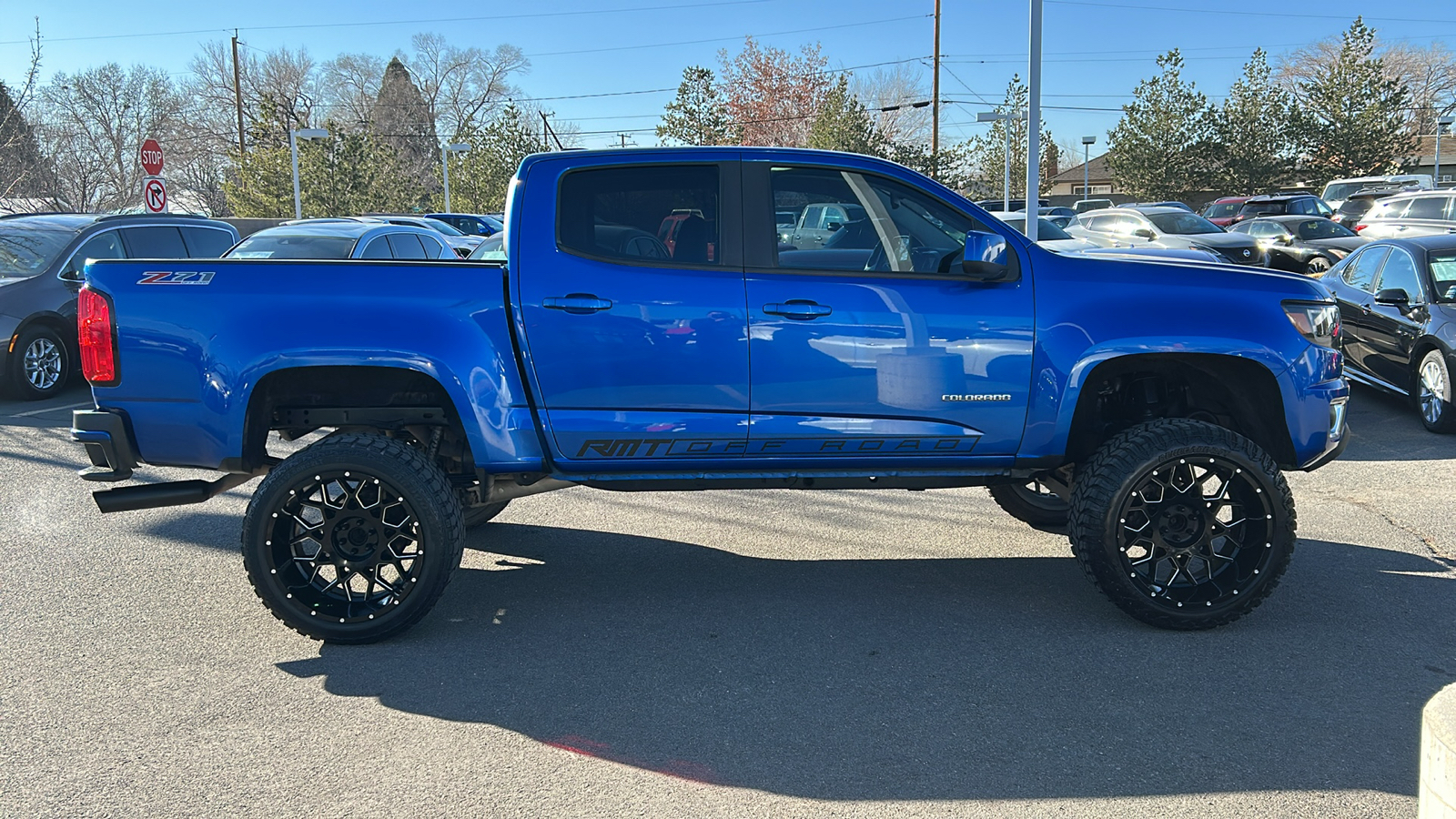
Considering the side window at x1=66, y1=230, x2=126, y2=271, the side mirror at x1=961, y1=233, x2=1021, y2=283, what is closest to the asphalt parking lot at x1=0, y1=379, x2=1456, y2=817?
the side mirror at x1=961, y1=233, x2=1021, y2=283

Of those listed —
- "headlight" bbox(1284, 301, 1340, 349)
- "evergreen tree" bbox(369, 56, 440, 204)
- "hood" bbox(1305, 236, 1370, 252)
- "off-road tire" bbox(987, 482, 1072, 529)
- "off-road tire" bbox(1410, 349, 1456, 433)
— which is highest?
"evergreen tree" bbox(369, 56, 440, 204)

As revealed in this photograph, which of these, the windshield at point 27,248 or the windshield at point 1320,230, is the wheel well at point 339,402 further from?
the windshield at point 1320,230

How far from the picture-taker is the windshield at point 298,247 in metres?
11.5

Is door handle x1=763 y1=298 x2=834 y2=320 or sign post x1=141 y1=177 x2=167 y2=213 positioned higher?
sign post x1=141 y1=177 x2=167 y2=213

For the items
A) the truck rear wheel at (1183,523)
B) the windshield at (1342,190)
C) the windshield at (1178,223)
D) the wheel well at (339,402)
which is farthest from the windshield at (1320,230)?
the wheel well at (339,402)

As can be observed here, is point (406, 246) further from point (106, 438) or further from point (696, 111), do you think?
point (696, 111)

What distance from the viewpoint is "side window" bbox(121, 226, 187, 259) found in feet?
38.7

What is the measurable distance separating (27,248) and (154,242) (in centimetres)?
117

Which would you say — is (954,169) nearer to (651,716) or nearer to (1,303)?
(1,303)

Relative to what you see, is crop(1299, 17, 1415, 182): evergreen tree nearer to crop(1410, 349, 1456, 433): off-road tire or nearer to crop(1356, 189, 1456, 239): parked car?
crop(1356, 189, 1456, 239): parked car

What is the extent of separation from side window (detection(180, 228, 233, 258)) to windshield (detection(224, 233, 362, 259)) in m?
0.89

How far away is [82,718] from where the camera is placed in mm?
3955

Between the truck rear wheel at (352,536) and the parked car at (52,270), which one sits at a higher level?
the parked car at (52,270)

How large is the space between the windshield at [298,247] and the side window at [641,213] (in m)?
7.32
